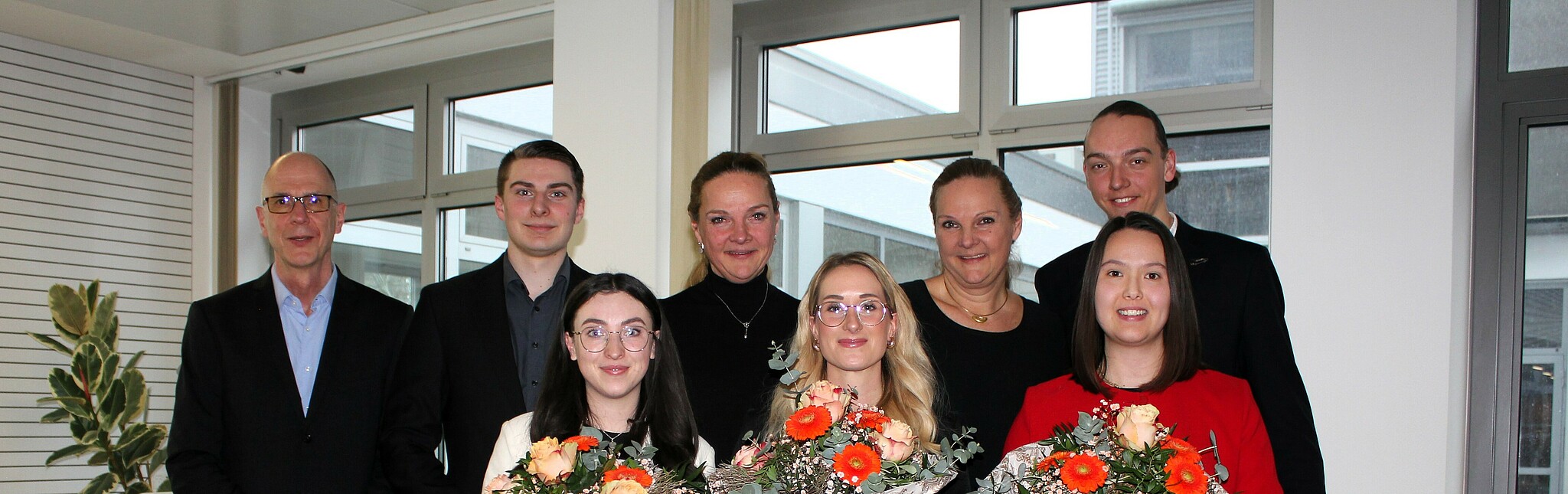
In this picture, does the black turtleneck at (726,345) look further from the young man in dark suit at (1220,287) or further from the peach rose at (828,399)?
the peach rose at (828,399)

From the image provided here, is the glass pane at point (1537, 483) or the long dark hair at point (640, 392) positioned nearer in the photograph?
the long dark hair at point (640, 392)

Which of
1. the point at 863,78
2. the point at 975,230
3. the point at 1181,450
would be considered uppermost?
the point at 863,78

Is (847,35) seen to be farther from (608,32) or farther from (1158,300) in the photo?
(1158,300)

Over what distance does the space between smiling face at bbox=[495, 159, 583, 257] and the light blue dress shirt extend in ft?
2.13

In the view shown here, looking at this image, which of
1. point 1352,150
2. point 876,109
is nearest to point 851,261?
point 1352,150

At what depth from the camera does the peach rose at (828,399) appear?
1.86m

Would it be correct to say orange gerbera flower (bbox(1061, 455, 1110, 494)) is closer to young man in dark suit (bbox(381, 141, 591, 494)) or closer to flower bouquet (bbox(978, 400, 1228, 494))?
flower bouquet (bbox(978, 400, 1228, 494))

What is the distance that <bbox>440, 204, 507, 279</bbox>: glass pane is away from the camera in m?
7.07

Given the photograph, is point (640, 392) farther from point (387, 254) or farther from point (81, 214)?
point (81, 214)

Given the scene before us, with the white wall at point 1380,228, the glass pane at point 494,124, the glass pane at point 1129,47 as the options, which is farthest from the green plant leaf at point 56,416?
the white wall at point 1380,228

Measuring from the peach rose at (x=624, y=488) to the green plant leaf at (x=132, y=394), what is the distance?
19.7 feet

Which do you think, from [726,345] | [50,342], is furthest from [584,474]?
[50,342]

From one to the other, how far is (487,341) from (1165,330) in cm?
177

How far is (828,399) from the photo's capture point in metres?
1.88
